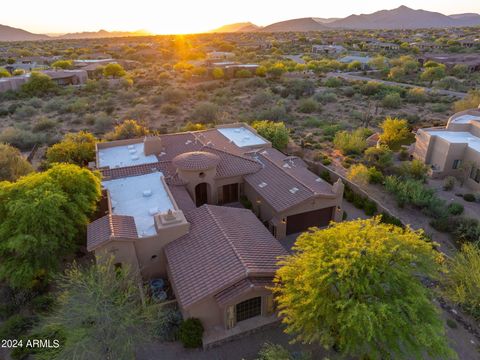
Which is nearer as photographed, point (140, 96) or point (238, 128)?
point (238, 128)

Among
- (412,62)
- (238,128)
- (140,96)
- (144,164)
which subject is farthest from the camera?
(412,62)

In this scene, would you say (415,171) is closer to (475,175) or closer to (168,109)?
(475,175)

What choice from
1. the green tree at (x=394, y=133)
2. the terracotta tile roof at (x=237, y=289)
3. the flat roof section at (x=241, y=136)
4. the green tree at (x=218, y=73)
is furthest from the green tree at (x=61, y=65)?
the terracotta tile roof at (x=237, y=289)

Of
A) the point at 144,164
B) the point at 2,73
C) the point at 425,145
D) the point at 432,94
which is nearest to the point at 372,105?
the point at 432,94

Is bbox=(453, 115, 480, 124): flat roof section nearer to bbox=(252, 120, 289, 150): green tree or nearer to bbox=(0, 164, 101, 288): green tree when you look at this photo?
bbox=(252, 120, 289, 150): green tree

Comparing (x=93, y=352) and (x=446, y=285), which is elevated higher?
(x=93, y=352)

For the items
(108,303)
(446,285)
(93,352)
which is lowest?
(446,285)

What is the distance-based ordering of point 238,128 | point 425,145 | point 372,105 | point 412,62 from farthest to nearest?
point 412,62 → point 372,105 → point 238,128 → point 425,145

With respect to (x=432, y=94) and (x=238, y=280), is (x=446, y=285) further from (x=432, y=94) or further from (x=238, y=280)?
(x=432, y=94)
